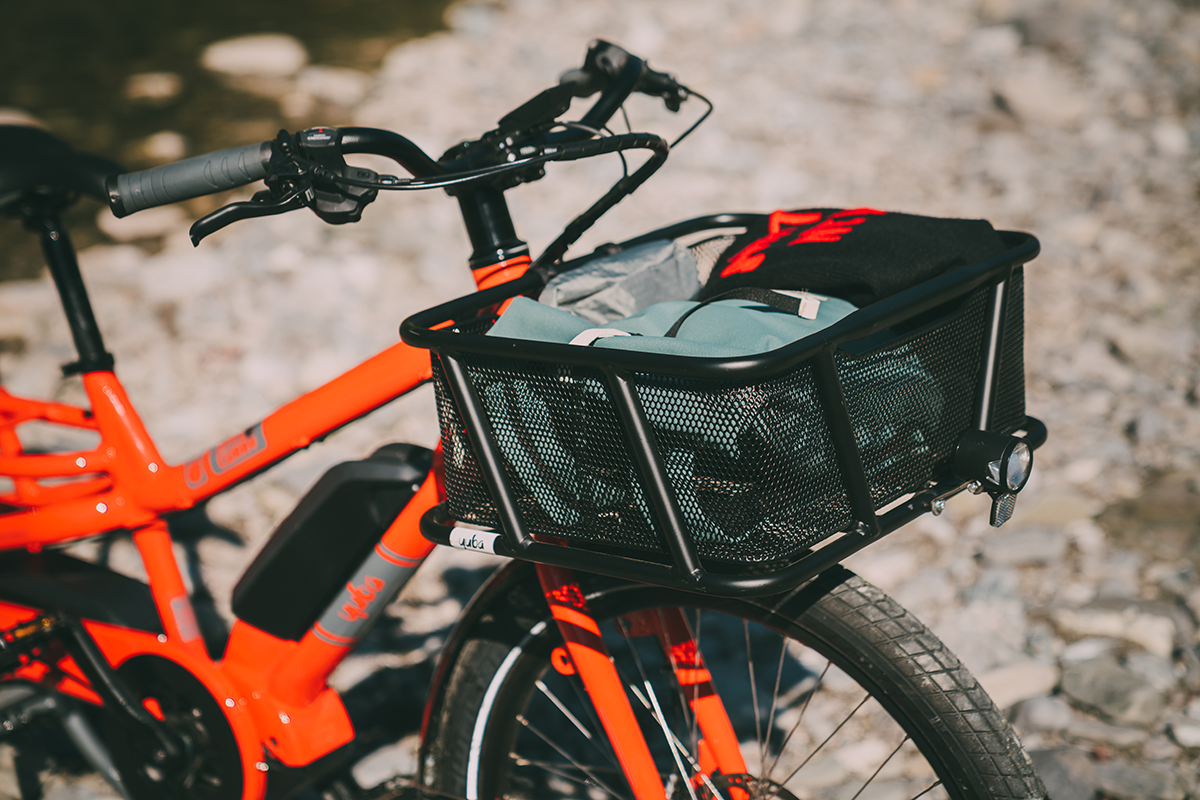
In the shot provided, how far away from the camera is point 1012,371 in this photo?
4.37 feet

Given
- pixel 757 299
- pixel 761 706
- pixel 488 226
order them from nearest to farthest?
pixel 757 299 → pixel 488 226 → pixel 761 706

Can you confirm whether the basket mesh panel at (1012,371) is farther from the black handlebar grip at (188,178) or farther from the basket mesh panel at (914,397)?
the black handlebar grip at (188,178)

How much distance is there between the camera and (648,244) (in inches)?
60.1

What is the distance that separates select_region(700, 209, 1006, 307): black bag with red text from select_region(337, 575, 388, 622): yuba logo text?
2.65 feet

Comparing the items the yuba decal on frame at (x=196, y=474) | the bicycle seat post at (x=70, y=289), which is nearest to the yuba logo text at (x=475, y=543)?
the yuba decal on frame at (x=196, y=474)

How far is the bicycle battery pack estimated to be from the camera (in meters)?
1.59

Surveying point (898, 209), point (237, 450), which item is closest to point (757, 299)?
point (237, 450)

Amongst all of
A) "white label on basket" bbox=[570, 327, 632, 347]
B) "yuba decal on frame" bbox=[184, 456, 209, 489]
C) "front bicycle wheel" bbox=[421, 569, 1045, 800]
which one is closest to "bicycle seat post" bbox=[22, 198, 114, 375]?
"yuba decal on frame" bbox=[184, 456, 209, 489]

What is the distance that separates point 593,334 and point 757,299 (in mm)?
242

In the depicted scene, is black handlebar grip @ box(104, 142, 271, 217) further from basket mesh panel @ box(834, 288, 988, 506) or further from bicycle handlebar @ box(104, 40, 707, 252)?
basket mesh panel @ box(834, 288, 988, 506)

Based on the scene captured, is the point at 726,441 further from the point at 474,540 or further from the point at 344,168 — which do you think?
the point at 344,168

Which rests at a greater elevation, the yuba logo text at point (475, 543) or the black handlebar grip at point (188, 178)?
the black handlebar grip at point (188, 178)

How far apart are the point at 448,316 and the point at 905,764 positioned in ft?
5.01

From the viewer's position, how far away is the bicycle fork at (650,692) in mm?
1413
